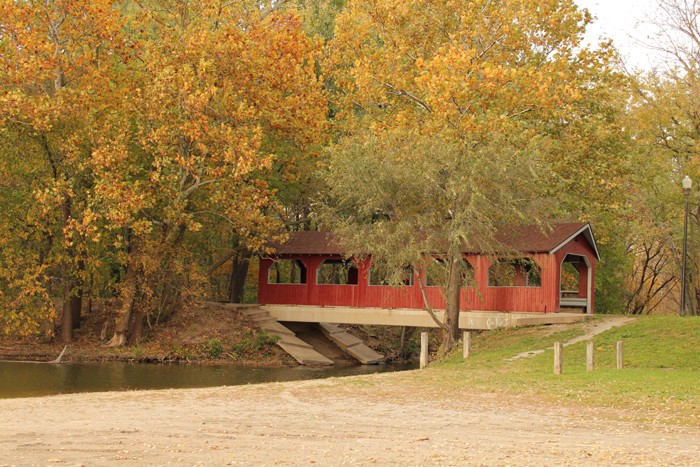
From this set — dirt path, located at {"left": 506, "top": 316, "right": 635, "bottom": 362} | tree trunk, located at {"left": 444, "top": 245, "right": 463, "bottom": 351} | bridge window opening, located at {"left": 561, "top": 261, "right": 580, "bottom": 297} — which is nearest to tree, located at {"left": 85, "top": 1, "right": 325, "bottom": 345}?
tree trunk, located at {"left": 444, "top": 245, "right": 463, "bottom": 351}

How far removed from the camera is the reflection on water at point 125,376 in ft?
77.8

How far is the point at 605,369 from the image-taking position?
21984mm

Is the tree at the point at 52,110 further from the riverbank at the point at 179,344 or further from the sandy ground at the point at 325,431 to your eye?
the sandy ground at the point at 325,431

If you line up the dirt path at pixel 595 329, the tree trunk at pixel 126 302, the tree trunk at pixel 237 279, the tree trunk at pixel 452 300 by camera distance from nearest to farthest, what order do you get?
the dirt path at pixel 595 329
the tree trunk at pixel 452 300
the tree trunk at pixel 126 302
the tree trunk at pixel 237 279

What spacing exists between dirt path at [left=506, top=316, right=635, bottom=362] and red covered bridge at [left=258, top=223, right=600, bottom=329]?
208cm

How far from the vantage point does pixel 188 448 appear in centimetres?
1109

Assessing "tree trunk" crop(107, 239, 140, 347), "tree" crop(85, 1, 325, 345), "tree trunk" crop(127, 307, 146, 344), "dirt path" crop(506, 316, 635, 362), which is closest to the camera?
"dirt path" crop(506, 316, 635, 362)

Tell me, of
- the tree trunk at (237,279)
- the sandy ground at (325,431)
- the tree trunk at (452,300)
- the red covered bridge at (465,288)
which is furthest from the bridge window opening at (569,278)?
the sandy ground at (325,431)

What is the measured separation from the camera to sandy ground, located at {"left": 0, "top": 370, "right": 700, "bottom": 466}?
10516 millimetres

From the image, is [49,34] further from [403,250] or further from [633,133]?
Answer: [633,133]

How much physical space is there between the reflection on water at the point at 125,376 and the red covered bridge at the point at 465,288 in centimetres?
310

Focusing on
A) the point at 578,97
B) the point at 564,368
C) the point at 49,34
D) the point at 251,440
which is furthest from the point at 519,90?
the point at 251,440

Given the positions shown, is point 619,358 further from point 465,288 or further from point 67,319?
point 67,319

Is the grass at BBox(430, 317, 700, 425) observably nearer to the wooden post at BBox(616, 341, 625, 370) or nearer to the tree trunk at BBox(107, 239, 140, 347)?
the wooden post at BBox(616, 341, 625, 370)
